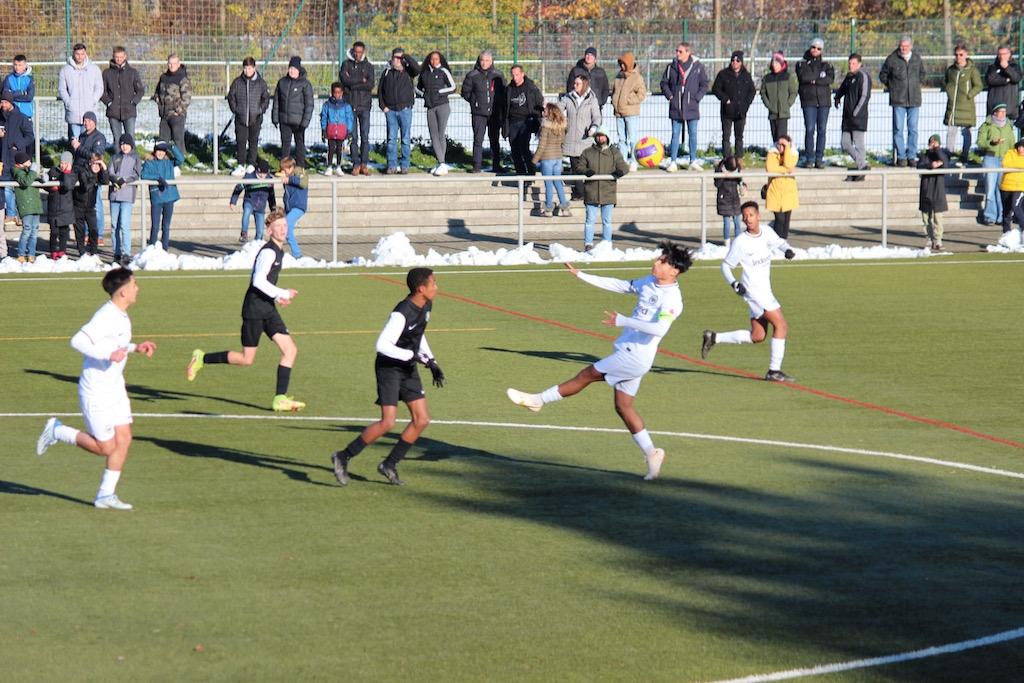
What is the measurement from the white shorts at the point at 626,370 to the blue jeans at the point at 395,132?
17.8m

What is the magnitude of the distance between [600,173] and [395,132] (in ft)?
19.0

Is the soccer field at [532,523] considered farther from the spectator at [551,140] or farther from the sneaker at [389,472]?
Answer: the spectator at [551,140]

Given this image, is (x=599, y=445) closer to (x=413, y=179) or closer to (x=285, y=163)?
(x=285, y=163)

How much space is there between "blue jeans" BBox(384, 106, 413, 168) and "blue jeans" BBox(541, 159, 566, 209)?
3085mm

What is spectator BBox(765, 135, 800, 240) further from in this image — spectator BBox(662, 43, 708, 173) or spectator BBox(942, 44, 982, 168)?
spectator BBox(942, 44, 982, 168)

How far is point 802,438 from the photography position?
12.2 meters

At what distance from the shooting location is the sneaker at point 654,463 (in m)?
10.5

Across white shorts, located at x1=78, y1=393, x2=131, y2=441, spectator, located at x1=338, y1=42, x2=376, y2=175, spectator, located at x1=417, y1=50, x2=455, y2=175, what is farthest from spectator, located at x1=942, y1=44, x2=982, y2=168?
white shorts, located at x1=78, y1=393, x2=131, y2=441

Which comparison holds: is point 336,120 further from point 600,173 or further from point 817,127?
point 817,127

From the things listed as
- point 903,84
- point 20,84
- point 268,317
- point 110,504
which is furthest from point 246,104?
point 110,504

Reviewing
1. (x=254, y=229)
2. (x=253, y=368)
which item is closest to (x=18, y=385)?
(x=253, y=368)

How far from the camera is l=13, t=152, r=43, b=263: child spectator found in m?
21.9

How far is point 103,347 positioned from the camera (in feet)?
29.5

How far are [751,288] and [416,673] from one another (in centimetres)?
873
